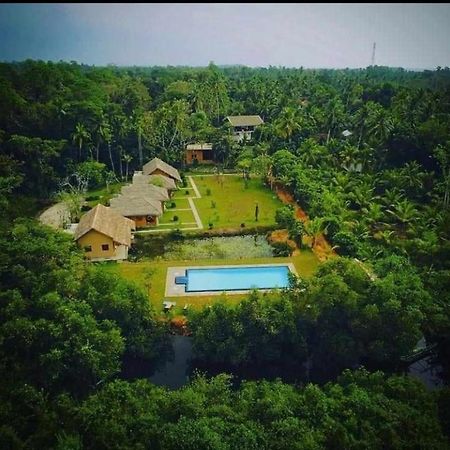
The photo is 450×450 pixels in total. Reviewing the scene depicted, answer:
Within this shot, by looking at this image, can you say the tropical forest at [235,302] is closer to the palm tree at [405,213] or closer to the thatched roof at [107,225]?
the palm tree at [405,213]

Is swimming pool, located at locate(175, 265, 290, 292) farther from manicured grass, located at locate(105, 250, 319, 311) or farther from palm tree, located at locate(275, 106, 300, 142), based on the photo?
palm tree, located at locate(275, 106, 300, 142)

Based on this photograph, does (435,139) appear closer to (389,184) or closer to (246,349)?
(389,184)

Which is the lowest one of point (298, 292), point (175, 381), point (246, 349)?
point (175, 381)

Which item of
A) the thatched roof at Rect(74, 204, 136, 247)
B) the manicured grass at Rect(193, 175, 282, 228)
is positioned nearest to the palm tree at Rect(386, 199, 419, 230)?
the manicured grass at Rect(193, 175, 282, 228)

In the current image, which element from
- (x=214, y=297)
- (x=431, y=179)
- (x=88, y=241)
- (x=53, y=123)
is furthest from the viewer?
(x=53, y=123)

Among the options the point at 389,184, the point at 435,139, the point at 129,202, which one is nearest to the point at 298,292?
the point at 129,202

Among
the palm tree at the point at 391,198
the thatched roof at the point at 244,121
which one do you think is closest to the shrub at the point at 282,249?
the palm tree at the point at 391,198
